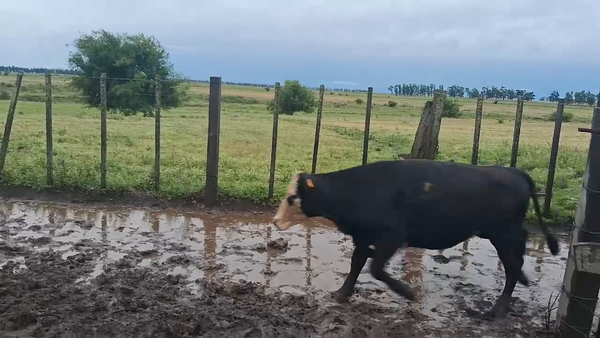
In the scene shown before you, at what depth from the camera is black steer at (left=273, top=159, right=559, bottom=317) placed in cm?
519

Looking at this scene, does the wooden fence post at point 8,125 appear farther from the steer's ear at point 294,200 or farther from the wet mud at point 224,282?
the steer's ear at point 294,200

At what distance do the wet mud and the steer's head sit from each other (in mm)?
698

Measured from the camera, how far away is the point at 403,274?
6.25m

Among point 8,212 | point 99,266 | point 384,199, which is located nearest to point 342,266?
point 384,199

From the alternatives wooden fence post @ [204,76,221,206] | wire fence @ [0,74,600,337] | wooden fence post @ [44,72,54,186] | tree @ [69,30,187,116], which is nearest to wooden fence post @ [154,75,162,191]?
wire fence @ [0,74,600,337]

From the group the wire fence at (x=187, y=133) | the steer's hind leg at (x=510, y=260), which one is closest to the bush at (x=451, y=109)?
the wire fence at (x=187, y=133)

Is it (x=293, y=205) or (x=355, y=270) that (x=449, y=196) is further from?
(x=293, y=205)

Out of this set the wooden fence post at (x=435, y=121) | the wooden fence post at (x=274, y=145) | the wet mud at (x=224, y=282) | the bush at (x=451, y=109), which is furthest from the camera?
the bush at (x=451, y=109)

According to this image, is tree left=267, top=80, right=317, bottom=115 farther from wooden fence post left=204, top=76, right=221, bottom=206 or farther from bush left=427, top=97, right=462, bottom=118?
wooden fence post left=204, top=76, right=221, bottom=206

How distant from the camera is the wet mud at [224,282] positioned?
4664mm

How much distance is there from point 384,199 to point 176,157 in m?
8.27

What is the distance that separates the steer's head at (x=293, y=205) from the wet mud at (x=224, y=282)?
698 mm

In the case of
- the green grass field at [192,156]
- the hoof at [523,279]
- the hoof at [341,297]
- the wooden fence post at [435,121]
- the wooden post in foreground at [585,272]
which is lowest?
the hoof at [341,297]

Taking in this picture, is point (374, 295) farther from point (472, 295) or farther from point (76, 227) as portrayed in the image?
point (76, 227)
